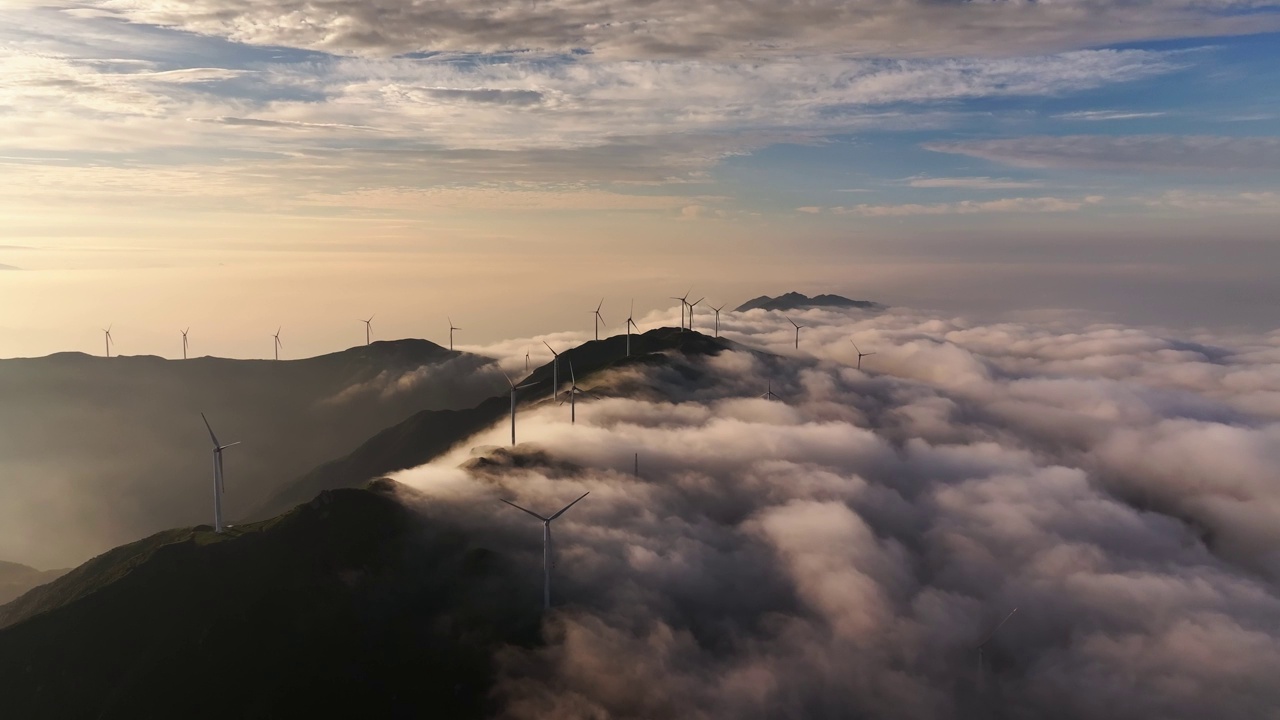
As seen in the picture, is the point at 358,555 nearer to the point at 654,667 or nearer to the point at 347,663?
the point at 347,663

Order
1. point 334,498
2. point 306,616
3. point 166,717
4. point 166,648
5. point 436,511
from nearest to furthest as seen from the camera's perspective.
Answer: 1. point 166,717
2. point 166,648
3. point 306,616
4. point 334,498
5. point 436,511

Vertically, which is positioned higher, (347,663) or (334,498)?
(334,498)

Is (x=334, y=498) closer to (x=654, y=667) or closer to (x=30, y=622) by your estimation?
(x=30, y=622)

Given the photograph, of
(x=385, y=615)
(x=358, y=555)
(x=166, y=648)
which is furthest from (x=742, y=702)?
(x=166, y=648)

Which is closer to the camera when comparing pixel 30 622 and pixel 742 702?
pixel 30 622

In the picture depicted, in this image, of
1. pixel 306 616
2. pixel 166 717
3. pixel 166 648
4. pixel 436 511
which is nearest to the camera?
pixel 166 717

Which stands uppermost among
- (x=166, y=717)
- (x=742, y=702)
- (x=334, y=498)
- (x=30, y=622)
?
(x=334, y=498)

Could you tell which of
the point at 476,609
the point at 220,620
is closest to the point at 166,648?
the point at 220,620
